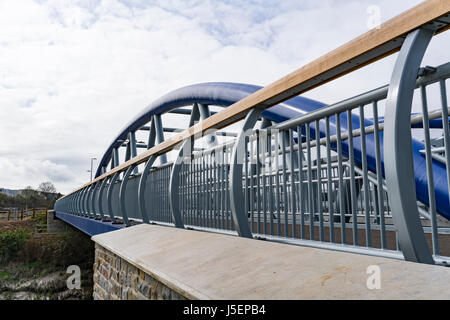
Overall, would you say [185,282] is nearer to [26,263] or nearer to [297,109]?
[297,109]

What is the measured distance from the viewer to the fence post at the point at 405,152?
1937 millimetres

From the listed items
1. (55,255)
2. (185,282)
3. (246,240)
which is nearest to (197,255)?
(246,240)

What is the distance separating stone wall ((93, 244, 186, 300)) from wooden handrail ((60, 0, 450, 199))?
1.67 metres

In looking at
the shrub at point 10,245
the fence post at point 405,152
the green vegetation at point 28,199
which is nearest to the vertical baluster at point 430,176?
the fence post at point 405,152

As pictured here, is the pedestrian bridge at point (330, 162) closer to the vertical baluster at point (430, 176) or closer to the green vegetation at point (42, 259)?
the vertical baluster at point (430, 176)

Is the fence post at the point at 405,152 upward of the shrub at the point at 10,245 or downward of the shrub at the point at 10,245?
upward

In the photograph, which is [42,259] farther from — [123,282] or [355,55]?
[355,55]

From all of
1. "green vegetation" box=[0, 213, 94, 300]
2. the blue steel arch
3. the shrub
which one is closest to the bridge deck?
the blue steel arch

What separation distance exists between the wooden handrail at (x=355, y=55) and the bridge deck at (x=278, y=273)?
1.16 m

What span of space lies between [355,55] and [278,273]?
135 centimetres

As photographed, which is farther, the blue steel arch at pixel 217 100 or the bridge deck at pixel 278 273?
the blue steel arch at pixel 217 100

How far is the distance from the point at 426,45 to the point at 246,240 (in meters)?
2.10

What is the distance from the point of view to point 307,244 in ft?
9.67

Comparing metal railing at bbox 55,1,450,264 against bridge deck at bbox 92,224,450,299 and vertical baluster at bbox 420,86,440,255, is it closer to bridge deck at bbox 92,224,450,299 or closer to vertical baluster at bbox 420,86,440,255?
vertical baluster at bbox 420,86,440,255
